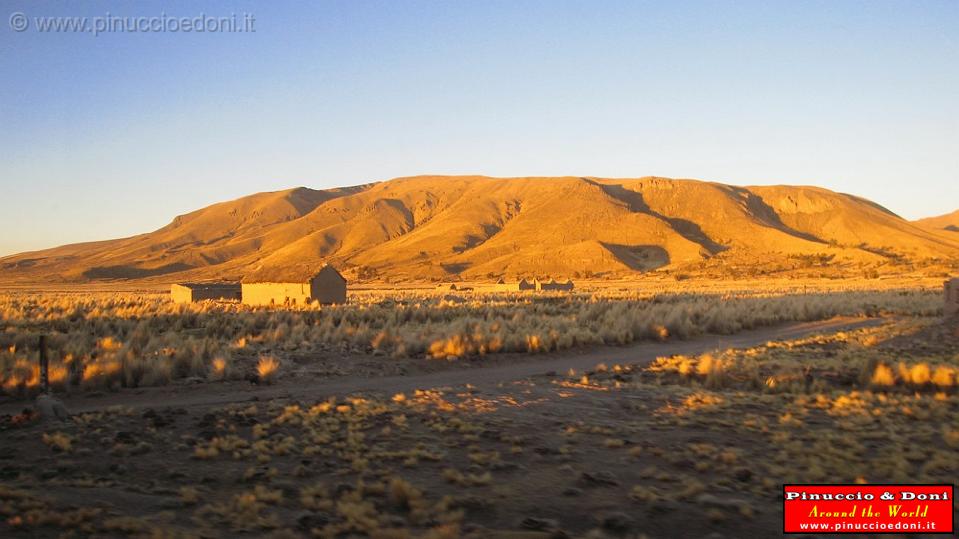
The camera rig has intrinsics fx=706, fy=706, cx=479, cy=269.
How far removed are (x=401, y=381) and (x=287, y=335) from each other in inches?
315

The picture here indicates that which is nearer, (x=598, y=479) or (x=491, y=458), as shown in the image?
(x=598, y=479)

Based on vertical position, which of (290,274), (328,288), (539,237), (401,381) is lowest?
(401,381)

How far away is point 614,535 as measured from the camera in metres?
6.31

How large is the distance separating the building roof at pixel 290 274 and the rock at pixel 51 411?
26959 millimetres

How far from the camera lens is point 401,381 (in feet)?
51.5

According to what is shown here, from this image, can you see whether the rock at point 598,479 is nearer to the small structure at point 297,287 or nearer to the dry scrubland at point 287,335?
the dry scrubland at point 287,335

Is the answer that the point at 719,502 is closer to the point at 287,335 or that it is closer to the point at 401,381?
the point at 401,381

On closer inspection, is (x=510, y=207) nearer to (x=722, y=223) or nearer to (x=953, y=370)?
(x=722, y=223)

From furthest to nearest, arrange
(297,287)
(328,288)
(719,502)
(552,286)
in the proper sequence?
(552,286)
(297,287)
(328,288)
(719,502)

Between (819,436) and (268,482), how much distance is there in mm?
7218

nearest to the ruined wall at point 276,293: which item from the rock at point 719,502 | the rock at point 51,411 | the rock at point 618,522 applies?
the rock at point 51,411

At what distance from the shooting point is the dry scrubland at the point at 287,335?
50.2ft

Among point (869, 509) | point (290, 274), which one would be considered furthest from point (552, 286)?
→ point (869, 509)

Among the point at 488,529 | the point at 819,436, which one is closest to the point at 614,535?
the point at 488,529
